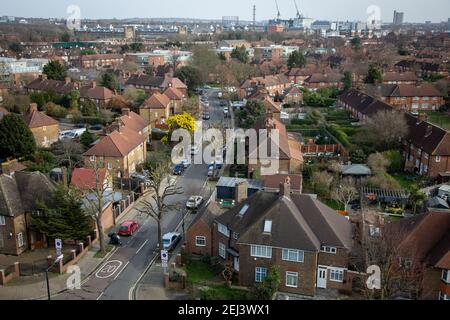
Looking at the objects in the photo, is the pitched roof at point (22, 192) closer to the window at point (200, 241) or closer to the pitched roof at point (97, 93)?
the window at point (200, 241)

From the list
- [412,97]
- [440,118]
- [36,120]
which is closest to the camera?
[36,120]

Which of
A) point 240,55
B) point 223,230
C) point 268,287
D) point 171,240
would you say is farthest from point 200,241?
point 240,55

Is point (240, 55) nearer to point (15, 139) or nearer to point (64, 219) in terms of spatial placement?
point (15, 139)

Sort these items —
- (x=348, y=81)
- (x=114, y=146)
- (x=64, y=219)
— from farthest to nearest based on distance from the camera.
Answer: (x=348, y=81) → (x=114, y=146) → (x=64, y=219)

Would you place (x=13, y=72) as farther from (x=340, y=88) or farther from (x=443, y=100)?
(x=443, y=100)

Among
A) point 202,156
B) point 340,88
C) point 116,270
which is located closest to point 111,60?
point 340,88
